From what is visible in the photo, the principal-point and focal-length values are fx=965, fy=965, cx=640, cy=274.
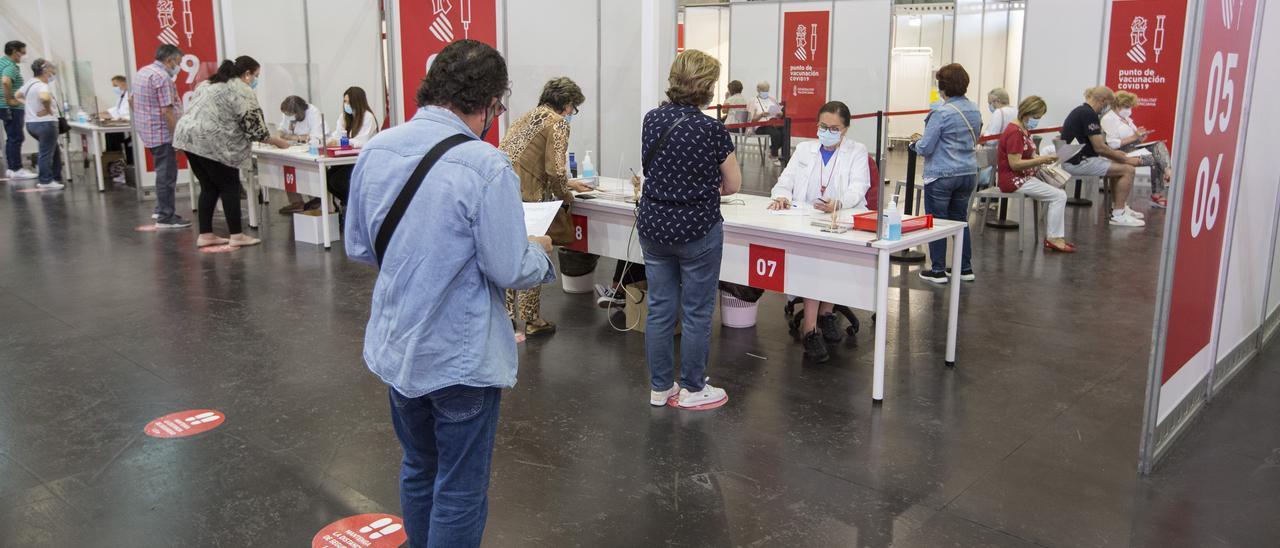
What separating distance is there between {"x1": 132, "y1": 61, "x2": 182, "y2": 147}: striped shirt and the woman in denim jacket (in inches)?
234

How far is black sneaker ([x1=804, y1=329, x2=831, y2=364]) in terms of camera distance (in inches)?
Answer: 187

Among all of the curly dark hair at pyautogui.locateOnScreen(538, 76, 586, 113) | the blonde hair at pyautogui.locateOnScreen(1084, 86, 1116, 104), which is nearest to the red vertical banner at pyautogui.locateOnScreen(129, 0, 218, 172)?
the curly dark hair at pyautogui.locateOnScreen(538, 76, 586, 113)

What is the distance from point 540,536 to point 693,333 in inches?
50.9

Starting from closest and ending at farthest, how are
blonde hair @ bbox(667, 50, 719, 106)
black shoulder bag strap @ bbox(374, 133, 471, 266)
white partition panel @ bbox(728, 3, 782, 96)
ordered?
black shoulder bag strap @ bbox(374, 133, 471, 266), blonde hair @ bbox(667, 50, 719, 106), white partition panel @ bbox(728, 3, 782, 96)

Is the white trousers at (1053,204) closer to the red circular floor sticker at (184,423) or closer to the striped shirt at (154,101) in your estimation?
the red circular floor sticker at (184,423)

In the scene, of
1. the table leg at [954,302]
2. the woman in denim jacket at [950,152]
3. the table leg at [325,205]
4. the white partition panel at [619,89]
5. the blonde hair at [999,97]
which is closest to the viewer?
the table leg at [954,302]

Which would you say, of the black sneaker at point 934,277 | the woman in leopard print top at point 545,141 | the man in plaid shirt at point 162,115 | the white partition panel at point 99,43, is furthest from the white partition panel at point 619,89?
the white partition panel at point 99,43

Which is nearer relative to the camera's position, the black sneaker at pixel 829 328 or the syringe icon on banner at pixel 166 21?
the black sneaker at pixel 829 328

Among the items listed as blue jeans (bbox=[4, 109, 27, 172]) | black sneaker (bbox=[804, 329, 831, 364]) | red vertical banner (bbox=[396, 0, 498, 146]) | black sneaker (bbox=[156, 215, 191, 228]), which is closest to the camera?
black sneaker (bbox=[804, 329, 831, 364])

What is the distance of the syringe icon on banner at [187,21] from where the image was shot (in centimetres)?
994

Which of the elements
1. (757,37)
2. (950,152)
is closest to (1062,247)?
(950,152)

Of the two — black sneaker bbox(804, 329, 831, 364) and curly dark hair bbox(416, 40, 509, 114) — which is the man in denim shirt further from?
black sneaker bbox(804, 329, 831, 364)

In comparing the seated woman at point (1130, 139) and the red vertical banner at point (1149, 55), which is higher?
the red vertical banner at point (1149, 55)

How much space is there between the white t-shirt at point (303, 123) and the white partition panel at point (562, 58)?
2.12 m
